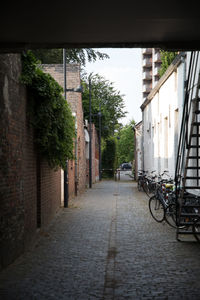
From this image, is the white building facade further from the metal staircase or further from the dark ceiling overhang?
the dark ceiling overhang

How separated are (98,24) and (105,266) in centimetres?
390

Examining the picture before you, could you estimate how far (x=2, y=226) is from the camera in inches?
268

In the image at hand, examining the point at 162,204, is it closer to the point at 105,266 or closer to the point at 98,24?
the point at 105,266

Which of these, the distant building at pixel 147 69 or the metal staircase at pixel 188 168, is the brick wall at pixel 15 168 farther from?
the distant building at pixel 147 69

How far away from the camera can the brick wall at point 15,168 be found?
22.6 ft

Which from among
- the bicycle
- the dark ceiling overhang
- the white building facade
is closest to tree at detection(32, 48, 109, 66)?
the white building facade

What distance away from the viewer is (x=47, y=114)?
941 cm

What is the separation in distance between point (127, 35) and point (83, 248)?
4.53 meters

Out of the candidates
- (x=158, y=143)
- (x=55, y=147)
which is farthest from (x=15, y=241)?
(x=158, y=143)

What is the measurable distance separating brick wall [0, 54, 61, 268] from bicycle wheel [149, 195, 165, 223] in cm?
397

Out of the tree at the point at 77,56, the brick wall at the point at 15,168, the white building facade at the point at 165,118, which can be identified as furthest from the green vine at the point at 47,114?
the tree at the point at 77,56

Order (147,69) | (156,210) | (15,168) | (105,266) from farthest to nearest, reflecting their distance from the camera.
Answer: (147,69), (156,210), (15,168), (105,266)

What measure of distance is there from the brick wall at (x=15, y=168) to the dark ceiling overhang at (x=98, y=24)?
1282mm

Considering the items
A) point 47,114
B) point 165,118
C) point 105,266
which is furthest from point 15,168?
point 165,118
